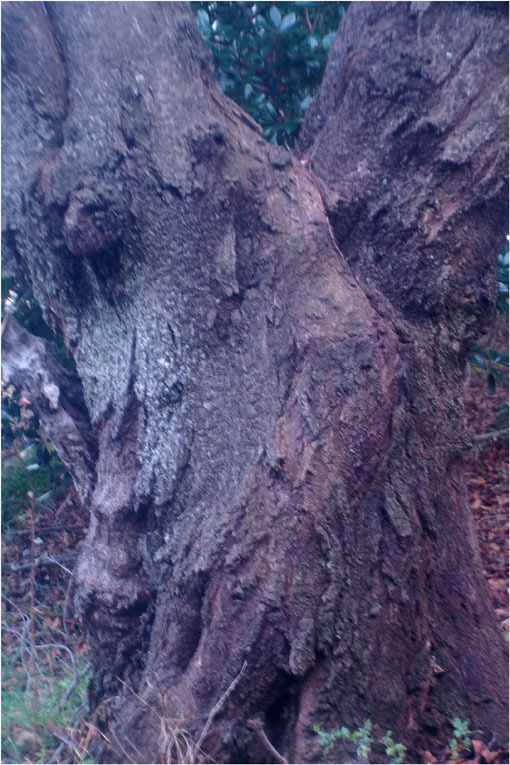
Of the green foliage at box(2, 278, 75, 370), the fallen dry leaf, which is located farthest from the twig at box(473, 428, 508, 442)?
the fallen dry leaf

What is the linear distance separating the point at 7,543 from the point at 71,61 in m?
4.16

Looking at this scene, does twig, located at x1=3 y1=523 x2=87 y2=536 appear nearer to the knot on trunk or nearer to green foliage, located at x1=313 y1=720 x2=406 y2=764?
the knot on trunk

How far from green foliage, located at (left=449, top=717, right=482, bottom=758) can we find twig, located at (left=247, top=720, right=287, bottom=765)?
2.16ft

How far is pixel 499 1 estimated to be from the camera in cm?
290

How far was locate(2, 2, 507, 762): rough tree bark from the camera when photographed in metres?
2.56

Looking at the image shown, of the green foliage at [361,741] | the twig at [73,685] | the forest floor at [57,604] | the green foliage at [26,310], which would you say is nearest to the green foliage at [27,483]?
the forest floor at [57,604]

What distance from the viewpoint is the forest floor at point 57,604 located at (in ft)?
10.5

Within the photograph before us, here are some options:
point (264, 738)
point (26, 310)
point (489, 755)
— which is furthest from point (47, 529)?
point (489, 755)

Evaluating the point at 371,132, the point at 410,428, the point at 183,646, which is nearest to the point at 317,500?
the point at 410,428

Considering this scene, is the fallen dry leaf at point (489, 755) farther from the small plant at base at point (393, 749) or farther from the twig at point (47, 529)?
the twig at point (47, 529)

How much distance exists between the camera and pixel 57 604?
5.39 metres

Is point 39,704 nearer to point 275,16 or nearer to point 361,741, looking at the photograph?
point 361,741

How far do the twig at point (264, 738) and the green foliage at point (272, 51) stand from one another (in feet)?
11.5

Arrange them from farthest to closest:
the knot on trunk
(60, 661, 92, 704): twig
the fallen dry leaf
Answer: (60, 661, 92, 704): twig → the knot on trunk → the fallen dry leaf
